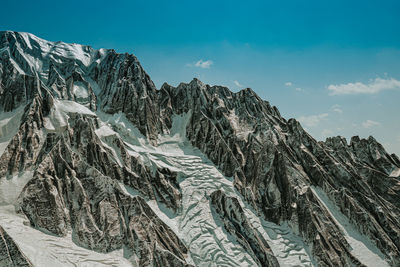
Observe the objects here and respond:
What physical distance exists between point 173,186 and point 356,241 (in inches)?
1281

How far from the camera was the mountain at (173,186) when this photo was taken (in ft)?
109

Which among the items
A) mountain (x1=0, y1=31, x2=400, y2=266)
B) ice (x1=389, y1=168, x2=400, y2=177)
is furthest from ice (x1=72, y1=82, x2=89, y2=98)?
ice (x1=389, y1=168, x2=400, y2=177)

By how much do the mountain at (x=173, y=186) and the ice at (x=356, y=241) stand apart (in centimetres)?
19

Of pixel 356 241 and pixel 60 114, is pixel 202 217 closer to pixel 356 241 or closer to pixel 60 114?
pixel 356 241

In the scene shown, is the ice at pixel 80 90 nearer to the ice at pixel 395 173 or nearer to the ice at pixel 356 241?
the ice at pixel 356 241

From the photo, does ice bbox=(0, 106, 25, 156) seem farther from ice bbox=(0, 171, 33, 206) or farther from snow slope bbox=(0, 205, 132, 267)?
snow slope bbox=(0, 205, 132, 267)

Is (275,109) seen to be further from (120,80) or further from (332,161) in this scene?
(120,80)

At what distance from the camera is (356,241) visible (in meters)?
43.9

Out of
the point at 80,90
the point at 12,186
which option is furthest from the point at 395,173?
the point at 80,90

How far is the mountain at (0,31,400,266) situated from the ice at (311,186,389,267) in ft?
0.62

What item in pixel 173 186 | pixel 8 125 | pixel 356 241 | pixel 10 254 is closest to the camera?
pixel 10 254

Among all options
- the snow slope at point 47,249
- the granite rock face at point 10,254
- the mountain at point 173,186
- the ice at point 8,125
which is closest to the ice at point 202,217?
the mountain at point 173,186

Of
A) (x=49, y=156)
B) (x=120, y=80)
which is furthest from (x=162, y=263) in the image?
(x=120, y=80)

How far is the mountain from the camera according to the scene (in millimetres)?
33156
